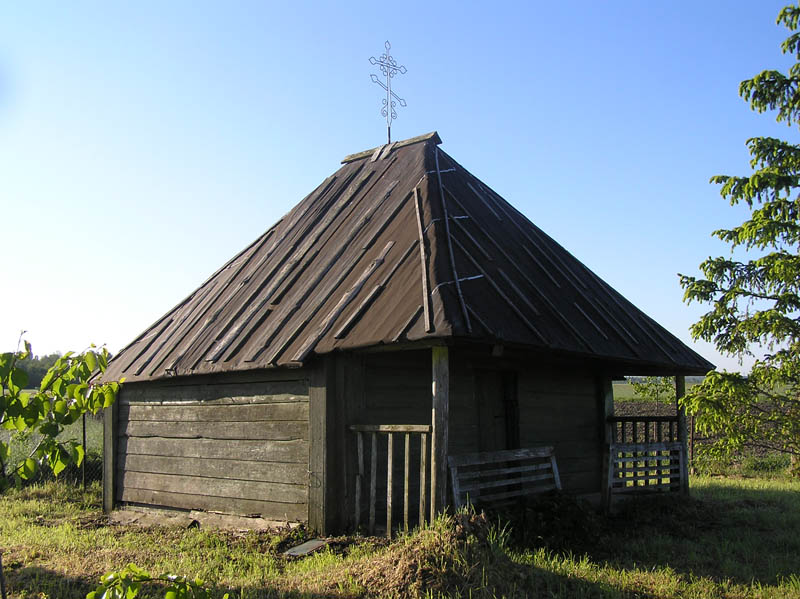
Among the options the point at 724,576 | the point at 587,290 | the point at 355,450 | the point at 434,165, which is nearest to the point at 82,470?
the point at 355,450

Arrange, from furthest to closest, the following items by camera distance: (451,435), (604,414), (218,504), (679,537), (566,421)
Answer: (604,414)
(566,421)
(218,504)
(451,435)
(679,537)

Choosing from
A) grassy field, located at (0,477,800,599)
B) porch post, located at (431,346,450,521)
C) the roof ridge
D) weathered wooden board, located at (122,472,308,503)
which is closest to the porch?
porch post, located at (431,346,450,521)

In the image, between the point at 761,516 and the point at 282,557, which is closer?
the point at 282,557

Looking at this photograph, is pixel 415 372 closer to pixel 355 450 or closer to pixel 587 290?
pixel 355 450

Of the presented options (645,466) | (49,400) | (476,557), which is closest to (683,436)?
(645,466)

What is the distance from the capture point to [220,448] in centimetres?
1047

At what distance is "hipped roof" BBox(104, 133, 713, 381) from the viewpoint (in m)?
8.43

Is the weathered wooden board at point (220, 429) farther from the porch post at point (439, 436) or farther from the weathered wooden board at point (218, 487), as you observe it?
the porch post at point (439, 436)

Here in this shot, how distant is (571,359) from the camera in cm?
1105

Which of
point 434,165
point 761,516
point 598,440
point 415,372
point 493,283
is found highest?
point 434,165

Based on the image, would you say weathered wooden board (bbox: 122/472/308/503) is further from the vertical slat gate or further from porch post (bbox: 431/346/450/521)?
porch post (bbox: 431/346/450/521)

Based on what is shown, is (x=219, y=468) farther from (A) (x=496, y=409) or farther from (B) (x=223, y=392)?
(A) (x=496, y=409)

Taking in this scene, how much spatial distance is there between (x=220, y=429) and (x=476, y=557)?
17.3 feet

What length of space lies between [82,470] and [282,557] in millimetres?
8333
